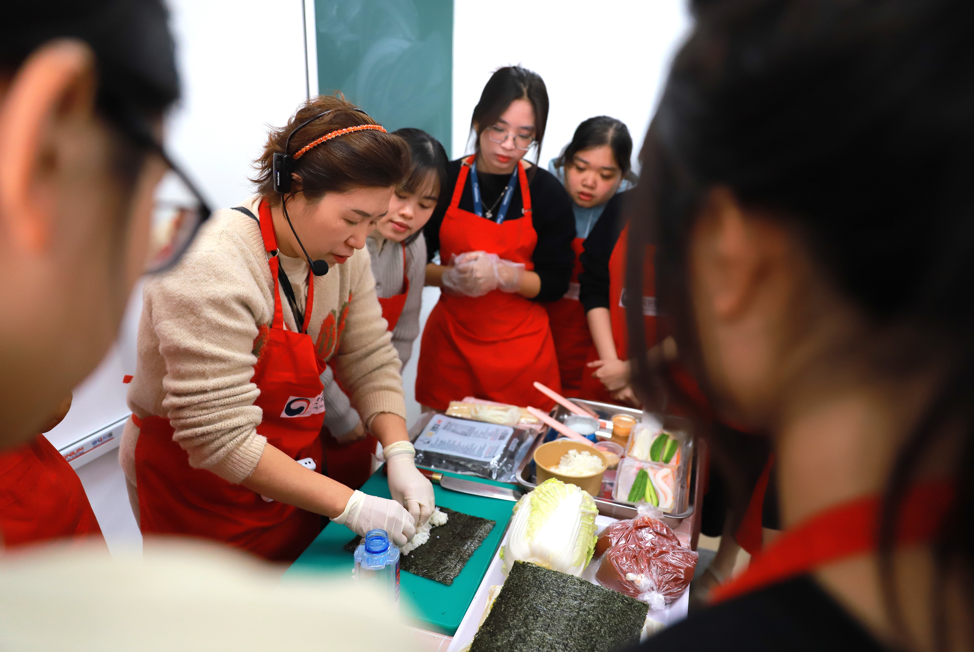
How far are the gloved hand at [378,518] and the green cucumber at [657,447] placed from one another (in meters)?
0.83

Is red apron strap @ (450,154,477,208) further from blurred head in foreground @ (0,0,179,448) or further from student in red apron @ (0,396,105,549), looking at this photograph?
blurred head in foreground @ (0,0,179,448)

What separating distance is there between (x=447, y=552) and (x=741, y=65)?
4.41 ft

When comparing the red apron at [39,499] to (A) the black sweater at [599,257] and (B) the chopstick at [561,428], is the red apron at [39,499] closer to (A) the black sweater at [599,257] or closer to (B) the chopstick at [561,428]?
(B) the chopstick at [561,428]

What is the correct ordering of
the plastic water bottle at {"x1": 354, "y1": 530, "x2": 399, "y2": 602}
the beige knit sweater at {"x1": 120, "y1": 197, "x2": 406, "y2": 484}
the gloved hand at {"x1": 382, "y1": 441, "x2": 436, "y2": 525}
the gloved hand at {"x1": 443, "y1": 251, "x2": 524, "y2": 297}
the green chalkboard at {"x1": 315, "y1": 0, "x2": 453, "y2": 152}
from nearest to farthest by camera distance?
the plastic water bottle at {"x1": 354, "y1": 530, "x2": 399, "y2": 602} → the beige knit sweater at {"x1": 120, "y1": 197, "x2": 406, "y2": 484} → the gloved hand at {"x1": 382, "y1": 441, "x2": 436, "y2": 525} → the gloved hand at {"x1": 443, "y1": 251, "x2": 524, "y2": 297} → the green chalkboard at {"x1": 315, "y1": 0, "x2": 453, "y2": 152}

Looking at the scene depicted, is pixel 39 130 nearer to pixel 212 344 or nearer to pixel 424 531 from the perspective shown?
pixel 212 344

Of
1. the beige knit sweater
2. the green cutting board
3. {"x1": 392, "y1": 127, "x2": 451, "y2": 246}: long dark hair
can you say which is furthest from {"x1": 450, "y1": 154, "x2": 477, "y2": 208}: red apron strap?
the green cutting board

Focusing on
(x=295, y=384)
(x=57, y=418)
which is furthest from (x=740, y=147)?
(x=57, y=418)

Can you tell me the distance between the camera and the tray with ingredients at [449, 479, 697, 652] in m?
1.10

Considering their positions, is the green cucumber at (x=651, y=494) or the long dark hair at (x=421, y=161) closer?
the green cucumber at (x=651, y=494)

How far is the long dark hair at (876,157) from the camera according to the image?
1.07 feet

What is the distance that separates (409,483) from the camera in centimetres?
166

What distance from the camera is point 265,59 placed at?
8.55 feet

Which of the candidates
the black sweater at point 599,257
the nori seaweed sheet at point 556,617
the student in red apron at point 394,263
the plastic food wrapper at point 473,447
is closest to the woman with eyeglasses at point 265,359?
the plastic food wrapper at point 473,447

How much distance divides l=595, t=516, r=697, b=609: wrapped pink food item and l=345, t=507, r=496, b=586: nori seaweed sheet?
1.07ft
